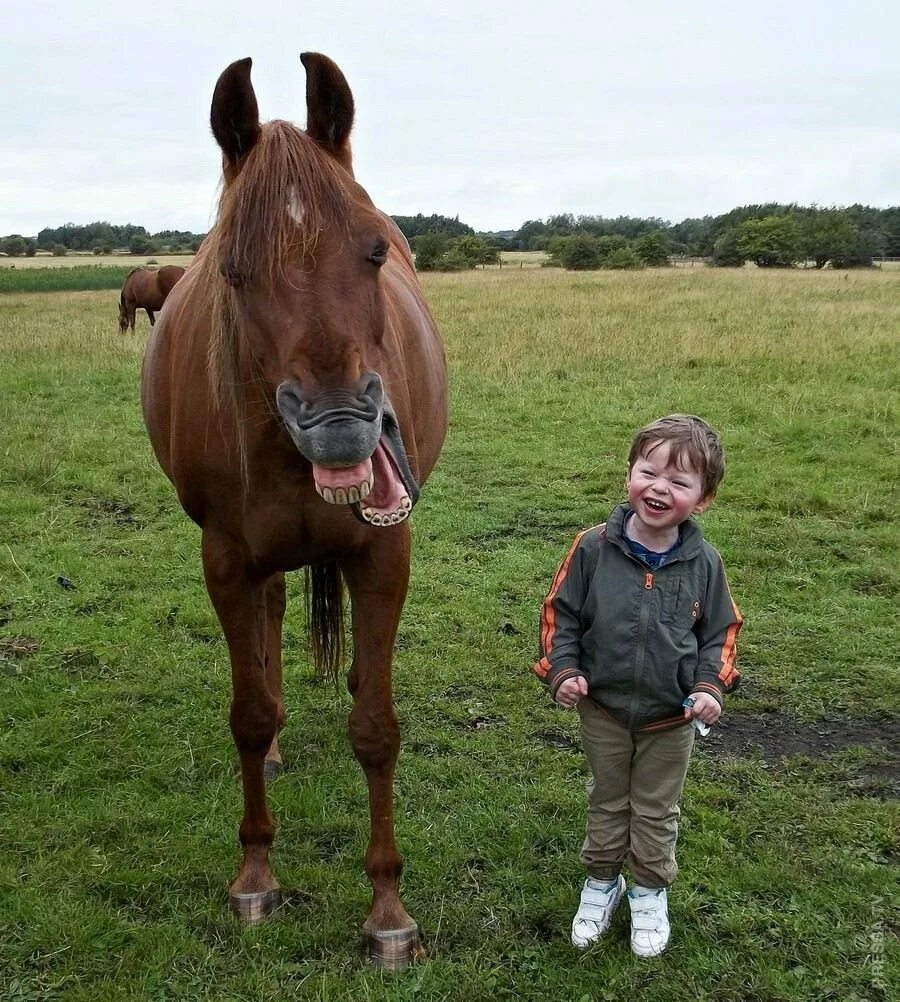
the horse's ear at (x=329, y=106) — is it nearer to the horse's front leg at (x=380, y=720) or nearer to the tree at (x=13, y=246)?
the horse's front leg at (x=380, y=720)

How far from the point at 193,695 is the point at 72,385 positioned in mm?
9389

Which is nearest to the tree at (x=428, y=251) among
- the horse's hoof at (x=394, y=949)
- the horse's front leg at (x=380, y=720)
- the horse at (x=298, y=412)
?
the horse at (x=298, y=412)

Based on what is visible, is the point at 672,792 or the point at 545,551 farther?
the point at 545,551

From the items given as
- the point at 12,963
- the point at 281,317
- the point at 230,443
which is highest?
the point at 281,317

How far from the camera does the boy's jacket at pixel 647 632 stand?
94.6 inches

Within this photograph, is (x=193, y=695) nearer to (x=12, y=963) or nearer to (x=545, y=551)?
(x=12, y=963)

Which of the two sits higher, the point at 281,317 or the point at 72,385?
the point at 281,317

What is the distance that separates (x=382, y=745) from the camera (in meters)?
2.71

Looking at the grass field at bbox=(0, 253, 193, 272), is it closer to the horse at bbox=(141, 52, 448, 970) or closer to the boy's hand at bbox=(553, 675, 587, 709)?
the horse at bbox=(141, 52, 448, 970)

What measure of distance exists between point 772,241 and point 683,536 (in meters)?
52.9

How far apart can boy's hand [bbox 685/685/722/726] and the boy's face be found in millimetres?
472

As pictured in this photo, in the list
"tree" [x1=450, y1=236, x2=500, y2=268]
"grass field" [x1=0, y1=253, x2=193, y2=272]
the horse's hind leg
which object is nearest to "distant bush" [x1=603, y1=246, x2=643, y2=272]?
"tree" [x1=450, y1=236, x2=500, y2=268]

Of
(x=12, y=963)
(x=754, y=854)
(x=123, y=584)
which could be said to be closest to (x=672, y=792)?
(x=754, y=854)

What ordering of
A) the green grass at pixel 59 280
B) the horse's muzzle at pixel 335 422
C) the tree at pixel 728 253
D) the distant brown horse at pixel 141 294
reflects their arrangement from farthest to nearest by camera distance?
the tree at pixel 728 253 < the green grass at pixel 59 280 < the distant brown horse at pixel 141 294 < the horse's muzzle at pixel 335 422
